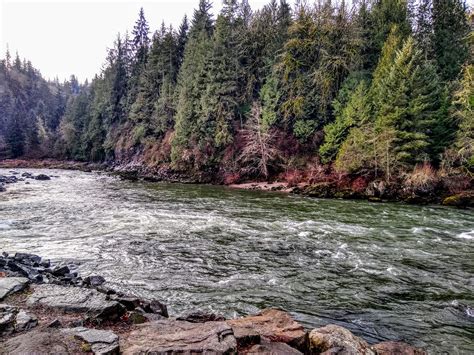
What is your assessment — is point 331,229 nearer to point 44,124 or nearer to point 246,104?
point 246,104

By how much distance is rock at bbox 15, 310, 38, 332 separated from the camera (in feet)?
Answer: 14.8

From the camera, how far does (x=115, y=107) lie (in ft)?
208

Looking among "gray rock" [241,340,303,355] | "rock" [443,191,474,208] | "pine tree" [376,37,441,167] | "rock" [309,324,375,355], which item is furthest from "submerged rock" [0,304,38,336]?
"pine tree" [376,37,441,167]

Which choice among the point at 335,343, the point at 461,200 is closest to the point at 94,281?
the point at 335,343

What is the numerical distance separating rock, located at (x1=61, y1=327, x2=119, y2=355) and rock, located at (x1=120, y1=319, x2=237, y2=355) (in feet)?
0.48

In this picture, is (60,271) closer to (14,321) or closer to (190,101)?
(14,321)

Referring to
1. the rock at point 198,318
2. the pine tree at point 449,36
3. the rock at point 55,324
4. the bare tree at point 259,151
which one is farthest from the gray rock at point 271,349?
the pine tree at point 449,36

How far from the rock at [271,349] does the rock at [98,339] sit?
1.64 meters

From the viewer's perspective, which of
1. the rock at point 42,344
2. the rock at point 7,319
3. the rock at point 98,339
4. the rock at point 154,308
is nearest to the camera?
the rock at point 42,344

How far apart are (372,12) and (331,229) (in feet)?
104

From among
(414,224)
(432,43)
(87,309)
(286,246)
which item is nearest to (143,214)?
(286,246)

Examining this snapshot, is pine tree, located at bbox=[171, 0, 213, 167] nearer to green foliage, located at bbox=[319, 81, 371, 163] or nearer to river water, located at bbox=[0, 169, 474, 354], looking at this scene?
green foliage, located at bbox=[319, 81, 371, 163]

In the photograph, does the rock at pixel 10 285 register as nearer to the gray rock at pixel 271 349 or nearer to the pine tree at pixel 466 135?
the gray rock at pixel 271 349

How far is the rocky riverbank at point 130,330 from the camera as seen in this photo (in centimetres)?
411
